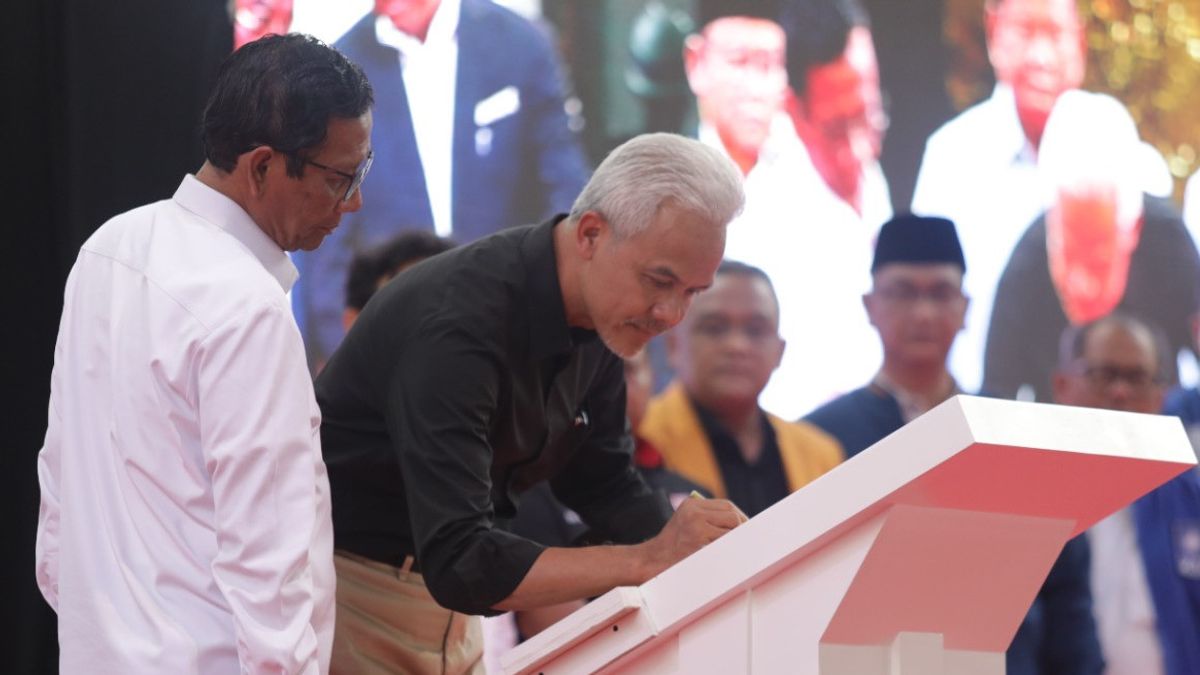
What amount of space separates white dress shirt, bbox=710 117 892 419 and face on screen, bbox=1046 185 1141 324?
0.62m

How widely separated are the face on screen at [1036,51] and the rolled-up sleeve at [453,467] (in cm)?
310

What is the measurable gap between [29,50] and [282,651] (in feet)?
8.51

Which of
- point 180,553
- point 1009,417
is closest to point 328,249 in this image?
point 180,553

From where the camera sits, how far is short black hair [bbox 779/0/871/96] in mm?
4469

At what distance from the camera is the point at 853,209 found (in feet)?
14.6

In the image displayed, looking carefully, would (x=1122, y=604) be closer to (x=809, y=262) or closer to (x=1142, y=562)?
(x=1142, y=562)

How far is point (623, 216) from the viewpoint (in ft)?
7.24

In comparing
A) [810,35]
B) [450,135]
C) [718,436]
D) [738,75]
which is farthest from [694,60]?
[718,436]

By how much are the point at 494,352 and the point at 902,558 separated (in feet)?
2.27

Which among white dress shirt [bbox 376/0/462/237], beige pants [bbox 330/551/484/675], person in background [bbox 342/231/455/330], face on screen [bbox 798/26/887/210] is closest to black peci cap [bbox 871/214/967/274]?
face on screen [bbox 798/26/887/210]

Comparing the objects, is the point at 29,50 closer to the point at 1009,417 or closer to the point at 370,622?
the point at 370,622

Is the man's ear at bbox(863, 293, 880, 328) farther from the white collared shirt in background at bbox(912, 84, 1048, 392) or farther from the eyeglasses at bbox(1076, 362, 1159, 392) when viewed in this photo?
the eyeglasses at bbox(1076, 362, 1159, 392)

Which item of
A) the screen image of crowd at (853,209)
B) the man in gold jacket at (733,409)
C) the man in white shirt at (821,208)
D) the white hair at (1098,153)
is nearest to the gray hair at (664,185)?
the screen image of crowd at (853,209)

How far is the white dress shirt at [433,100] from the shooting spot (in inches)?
160
